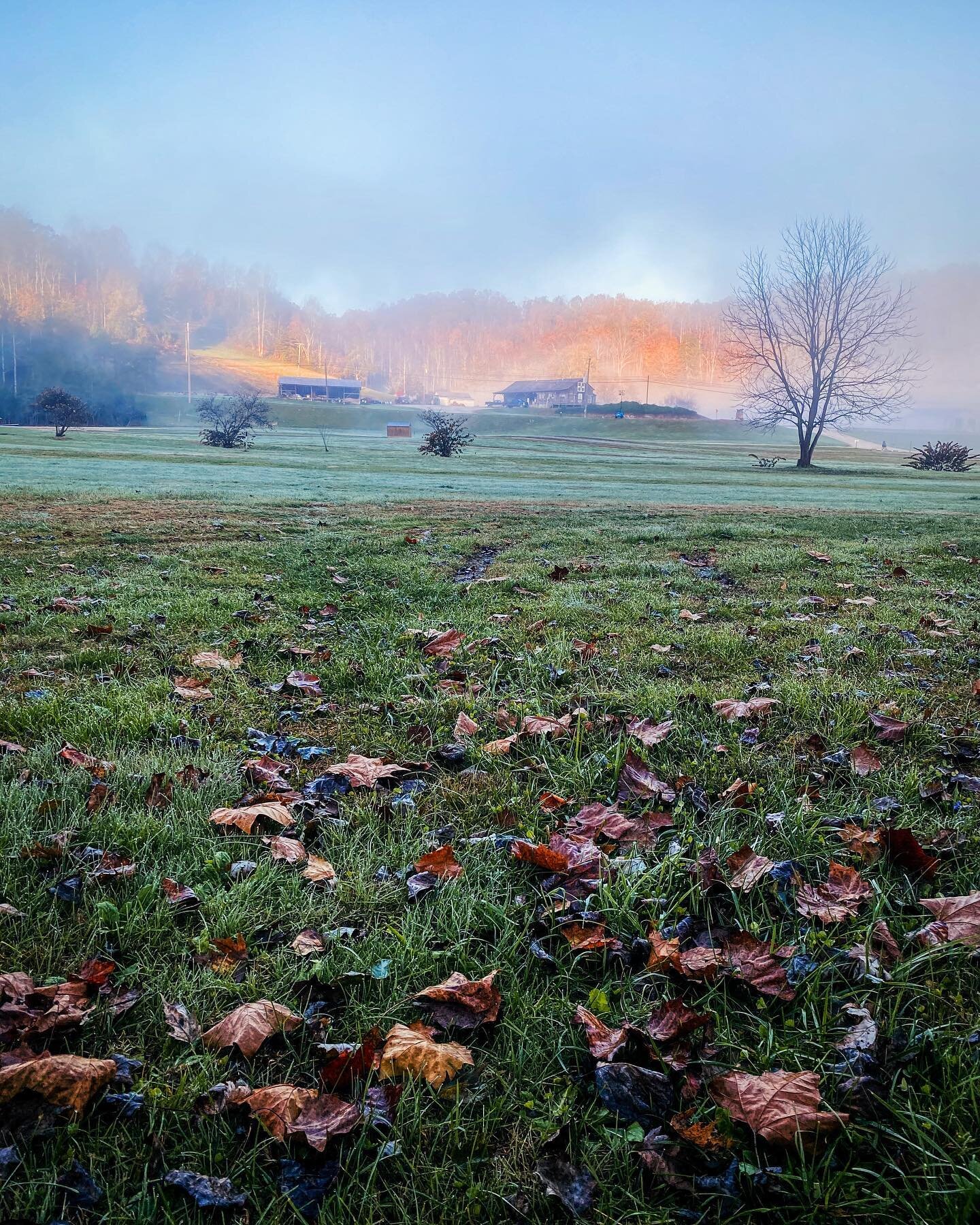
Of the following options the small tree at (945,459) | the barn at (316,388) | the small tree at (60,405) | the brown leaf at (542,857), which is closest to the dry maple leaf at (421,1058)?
the brown leaf at (542,857)

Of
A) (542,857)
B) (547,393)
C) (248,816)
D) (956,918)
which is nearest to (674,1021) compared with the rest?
(542,857)

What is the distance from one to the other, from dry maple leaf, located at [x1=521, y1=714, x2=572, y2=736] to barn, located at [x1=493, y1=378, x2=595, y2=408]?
373 feet

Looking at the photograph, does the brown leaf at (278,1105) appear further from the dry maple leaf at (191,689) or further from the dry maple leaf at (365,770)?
the dry maple leaf at (191,689)

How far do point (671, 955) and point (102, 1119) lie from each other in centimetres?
131

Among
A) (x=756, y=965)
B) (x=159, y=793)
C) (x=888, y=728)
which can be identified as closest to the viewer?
(x=756, y=965)

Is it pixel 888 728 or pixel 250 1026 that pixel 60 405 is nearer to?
pixel 888 728

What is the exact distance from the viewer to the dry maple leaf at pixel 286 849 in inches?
87.9

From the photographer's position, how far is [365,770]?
2812mm

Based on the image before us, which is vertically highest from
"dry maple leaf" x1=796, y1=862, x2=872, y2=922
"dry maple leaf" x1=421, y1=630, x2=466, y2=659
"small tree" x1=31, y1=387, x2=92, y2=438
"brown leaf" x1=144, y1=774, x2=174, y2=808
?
"small tree" x1=31, y1=387, x2=92, y2=438

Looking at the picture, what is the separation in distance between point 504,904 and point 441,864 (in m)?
0.26

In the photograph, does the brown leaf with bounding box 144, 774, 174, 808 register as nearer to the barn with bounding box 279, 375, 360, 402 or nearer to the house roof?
the barn with bounding box 279, 375, 360, 402

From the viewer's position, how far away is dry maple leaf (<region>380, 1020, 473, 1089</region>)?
152 centimetres

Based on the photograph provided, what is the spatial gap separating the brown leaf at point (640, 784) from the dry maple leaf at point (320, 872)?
3.54 feet

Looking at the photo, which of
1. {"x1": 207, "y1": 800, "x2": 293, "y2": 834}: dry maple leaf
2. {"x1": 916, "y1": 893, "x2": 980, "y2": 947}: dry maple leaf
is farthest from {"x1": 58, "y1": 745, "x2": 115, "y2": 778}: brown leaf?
{"x1": 916, "y1": 893, "x2": 980, "y2": 947}: dry maple leaf
